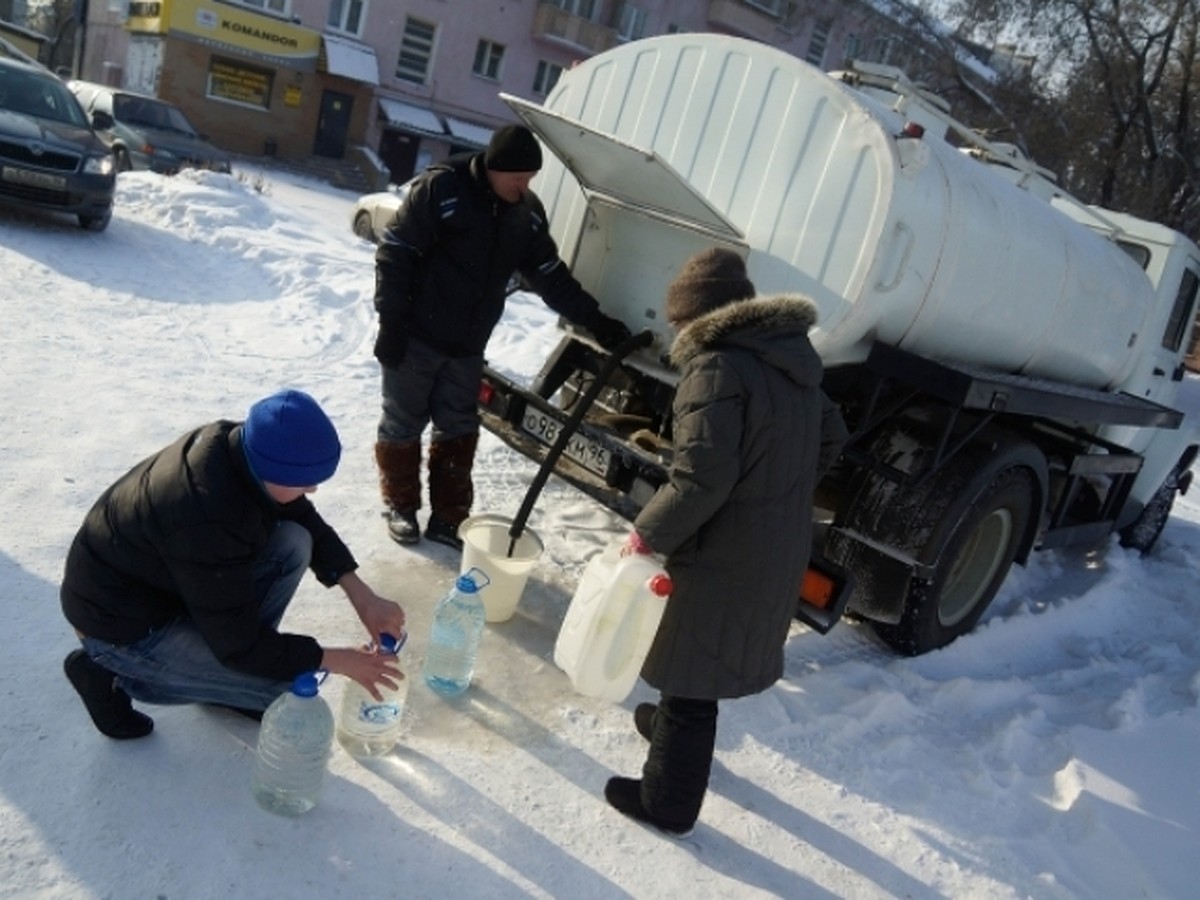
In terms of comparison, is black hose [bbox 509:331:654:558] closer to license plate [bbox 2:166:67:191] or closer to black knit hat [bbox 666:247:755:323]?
black knit hat [bbox 666:247:755:323]

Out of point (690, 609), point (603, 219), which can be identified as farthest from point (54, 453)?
point (690, 609)

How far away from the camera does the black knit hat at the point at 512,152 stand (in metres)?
3.99

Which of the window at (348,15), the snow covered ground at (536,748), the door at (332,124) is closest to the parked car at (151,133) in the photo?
the snow covered ground at (536,748)

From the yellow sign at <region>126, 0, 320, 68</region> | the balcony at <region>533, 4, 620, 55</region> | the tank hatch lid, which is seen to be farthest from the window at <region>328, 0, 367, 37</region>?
the tank hatch lid

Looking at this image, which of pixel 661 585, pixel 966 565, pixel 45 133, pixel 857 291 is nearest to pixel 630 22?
pixel 45 133

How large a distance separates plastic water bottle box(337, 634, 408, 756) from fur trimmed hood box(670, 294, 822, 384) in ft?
4.30

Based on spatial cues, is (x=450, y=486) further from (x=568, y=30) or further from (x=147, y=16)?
(x=568, y=30)

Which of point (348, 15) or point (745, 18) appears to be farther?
point (745, 18)

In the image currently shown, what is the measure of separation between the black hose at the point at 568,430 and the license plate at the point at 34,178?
687 centimetres

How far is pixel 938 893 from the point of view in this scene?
10.1 feet

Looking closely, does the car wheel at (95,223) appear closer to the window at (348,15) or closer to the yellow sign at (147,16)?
the yellow sign at (147,16)

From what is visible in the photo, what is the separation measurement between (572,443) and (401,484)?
2.73 ft

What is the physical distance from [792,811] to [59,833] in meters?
2.23

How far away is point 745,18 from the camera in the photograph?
114 feet
